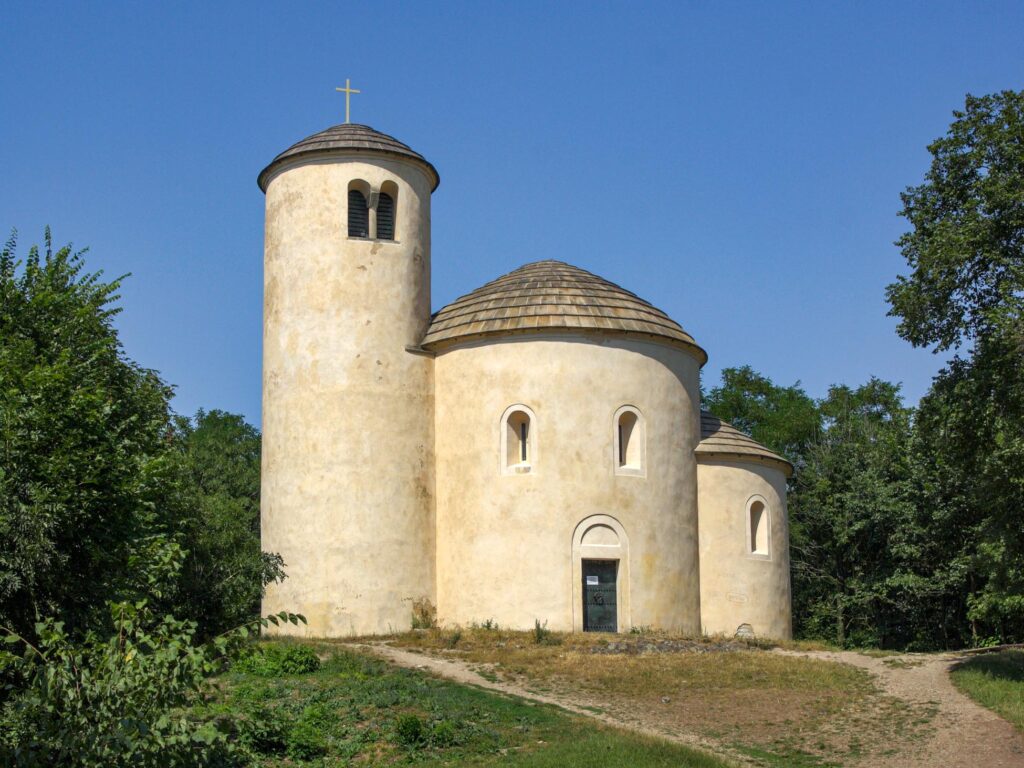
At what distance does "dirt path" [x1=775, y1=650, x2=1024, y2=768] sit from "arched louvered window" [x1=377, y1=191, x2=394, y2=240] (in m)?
15.2

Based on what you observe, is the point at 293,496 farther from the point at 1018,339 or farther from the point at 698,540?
the point at 1018,339

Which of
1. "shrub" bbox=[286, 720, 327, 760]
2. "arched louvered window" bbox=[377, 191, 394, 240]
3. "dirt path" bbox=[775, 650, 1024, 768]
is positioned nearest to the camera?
Answer: "shrub" bbox=[286, 720, 327, 760]

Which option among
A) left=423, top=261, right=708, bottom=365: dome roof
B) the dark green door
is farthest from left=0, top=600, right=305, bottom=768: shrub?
left=423, top=261, right=708, bottom=365: dome roof

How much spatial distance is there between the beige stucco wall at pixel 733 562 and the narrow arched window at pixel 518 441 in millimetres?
5069

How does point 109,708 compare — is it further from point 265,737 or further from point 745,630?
point 745,630

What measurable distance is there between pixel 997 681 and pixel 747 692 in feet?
15.6

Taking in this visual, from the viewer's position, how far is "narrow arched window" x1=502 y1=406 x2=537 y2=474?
29.2 metres

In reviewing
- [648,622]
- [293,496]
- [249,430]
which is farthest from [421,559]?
[249,430]

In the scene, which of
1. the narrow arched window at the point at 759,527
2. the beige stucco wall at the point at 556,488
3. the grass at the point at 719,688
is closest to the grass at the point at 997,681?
the grass at the point at 719,688

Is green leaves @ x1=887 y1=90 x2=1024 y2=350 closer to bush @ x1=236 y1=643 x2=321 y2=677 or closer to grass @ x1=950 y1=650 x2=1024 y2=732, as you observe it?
grass @ x1=950 y1=650 x2=1024 y2=732

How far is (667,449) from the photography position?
30203mm

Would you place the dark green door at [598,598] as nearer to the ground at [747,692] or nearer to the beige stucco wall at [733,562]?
the ground at [747,692]

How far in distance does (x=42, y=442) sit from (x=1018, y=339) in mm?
15538

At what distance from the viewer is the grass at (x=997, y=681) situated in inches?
784
